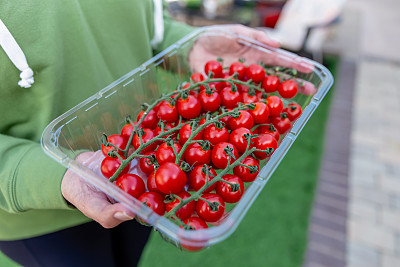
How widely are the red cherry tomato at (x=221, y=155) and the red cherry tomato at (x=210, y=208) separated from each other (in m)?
0.11

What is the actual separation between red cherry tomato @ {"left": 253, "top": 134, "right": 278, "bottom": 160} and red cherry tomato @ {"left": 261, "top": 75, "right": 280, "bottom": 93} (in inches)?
13.5

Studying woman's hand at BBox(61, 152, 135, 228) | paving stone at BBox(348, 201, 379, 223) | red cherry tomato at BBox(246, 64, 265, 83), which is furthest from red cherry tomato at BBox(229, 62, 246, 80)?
paving stone at BBox(348, 201, 379, 223)

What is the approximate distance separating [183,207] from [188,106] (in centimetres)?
37

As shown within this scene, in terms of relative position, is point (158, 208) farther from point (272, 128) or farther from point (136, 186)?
point (272, 128)

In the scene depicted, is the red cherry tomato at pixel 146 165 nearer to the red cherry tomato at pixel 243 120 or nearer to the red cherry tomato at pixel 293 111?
the red cherry tomato at pixel 243 120

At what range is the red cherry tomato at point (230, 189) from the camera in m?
0.84

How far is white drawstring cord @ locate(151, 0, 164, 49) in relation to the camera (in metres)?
1.23

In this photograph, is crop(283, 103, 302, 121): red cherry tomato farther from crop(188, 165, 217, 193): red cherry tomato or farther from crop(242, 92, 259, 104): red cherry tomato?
crop(188, 165, 217, 193): red cherry tomato

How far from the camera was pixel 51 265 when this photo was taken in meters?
1.14

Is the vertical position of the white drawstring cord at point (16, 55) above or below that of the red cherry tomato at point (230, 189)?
above

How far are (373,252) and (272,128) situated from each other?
4.66ft

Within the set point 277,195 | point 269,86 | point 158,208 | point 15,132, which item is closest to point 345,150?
point 277,195

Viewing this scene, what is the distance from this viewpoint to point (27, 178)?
0.82 m

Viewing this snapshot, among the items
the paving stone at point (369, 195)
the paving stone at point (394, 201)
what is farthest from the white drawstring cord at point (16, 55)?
the paving stone at point (394, 201)
